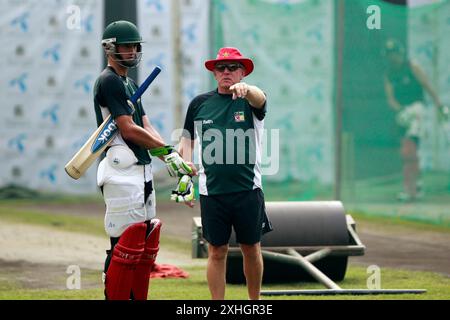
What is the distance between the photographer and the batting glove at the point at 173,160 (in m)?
7.85

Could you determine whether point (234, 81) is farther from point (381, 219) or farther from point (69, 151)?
point (69, 151)

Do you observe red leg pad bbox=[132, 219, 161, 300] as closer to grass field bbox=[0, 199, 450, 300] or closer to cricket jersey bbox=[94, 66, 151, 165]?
cricket jersey bbox=[94, 66, 151, 165]

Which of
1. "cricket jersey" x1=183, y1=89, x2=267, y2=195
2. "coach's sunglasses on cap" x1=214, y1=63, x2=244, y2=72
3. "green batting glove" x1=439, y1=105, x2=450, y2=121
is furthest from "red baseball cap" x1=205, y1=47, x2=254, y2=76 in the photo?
"green batting glove" x1=439, y1=105, x2=450, y2=121

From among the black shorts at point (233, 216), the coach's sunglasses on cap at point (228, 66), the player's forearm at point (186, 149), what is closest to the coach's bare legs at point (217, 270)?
the black shorts at point (233, 216)

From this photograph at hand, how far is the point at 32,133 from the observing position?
17.2 meters

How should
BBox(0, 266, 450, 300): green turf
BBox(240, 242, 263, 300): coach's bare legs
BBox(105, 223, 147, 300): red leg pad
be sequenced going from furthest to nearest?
BBox(0, 266, 450, 300): green turf, BBox(240, 242, 263, 300): coach's bare legs, BBox(105, 223, 147, 300): red leg pad

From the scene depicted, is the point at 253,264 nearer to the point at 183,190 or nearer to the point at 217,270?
the point at 217,270

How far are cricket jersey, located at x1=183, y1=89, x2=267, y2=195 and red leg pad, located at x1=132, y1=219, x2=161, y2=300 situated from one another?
50cm

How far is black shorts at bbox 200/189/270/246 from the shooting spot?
26.5 ft

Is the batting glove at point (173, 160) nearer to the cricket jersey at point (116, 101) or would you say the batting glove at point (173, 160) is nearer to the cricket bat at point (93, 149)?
the cricket jersey at point (116, 101)

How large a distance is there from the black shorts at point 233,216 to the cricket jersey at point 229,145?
0.05 meters

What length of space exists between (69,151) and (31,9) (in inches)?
87.0

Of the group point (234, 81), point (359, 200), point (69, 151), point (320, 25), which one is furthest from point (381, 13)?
point (234, 81)

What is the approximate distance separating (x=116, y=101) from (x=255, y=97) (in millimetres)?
948
